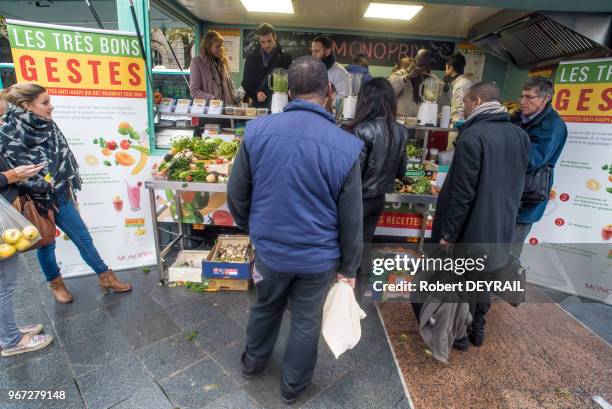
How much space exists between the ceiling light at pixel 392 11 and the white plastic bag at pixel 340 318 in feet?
11.9

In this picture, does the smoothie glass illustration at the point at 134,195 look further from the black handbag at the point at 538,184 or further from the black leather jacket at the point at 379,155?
the black handbag at the point at 538,184

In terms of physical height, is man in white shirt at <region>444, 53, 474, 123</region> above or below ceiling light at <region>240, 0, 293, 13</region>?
below

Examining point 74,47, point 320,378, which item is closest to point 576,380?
point 320,378

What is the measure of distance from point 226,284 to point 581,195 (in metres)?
3.77

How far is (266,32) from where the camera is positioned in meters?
4.16

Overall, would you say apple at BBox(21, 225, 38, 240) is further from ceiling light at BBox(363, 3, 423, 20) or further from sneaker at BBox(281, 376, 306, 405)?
ceiling light at BBox(363, 3, 423, 20)

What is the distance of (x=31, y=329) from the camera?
2.75 meters

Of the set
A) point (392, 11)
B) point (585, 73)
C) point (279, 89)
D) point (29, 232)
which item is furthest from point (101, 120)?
point (585, 73)

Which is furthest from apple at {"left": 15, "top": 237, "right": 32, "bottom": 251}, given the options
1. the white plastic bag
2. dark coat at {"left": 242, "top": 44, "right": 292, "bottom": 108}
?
dark coat at {"left": 242, "top": 44, "right": 292, "bottom": 108}

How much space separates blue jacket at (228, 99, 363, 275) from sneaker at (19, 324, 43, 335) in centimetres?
209

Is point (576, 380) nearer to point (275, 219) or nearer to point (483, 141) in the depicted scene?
point (483, 141)

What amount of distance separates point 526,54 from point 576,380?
4.32 metres

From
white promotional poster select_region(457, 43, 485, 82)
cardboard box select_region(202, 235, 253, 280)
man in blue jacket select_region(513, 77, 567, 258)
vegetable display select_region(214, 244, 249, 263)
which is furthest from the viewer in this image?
white promotional poster select_region(457, 43, 485, 82)

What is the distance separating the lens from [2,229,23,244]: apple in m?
2.21
